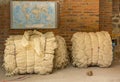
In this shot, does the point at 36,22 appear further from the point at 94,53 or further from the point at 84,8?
the point at 94,53

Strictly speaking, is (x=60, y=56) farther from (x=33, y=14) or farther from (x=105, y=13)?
(x=105, y=13)

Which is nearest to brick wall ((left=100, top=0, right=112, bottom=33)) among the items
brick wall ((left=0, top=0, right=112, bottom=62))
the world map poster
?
brick wall ((left=0, top=0, right=112, bottom=62))

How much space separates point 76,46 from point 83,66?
47 cm

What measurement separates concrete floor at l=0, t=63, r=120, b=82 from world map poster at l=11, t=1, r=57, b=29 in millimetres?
1451

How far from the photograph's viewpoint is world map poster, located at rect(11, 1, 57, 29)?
638cm

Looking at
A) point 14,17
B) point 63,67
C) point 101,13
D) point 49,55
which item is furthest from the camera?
point 101,13

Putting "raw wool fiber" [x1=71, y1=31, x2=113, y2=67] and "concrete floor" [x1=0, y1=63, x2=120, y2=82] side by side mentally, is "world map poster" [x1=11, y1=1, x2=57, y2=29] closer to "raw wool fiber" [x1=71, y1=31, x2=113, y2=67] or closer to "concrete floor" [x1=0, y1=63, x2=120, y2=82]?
"raw wool fiber" [x1=71, y1=31, x2=113, y2=67]

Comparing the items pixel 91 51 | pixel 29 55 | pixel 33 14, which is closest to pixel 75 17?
pixel 33 14

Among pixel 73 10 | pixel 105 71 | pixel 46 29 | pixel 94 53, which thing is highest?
pixel 73 10

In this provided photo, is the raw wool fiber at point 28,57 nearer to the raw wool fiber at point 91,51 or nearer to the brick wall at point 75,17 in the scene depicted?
the raw wool fiber at point 91,51

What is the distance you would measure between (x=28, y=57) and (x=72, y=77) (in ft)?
3.14

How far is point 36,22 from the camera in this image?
6.45 meters

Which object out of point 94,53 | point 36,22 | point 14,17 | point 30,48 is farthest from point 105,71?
point 14,17

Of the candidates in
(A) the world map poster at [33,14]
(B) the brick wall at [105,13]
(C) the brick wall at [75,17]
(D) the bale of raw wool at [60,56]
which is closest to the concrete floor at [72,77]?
(D) the bale of raw wool at [60,56]
